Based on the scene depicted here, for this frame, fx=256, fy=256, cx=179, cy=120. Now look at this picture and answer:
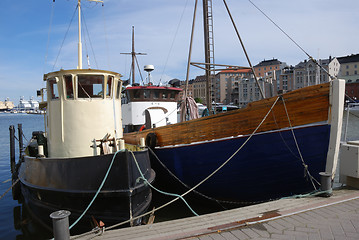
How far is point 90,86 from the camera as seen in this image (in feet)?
23.0

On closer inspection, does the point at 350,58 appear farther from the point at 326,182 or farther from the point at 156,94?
the point at 326,182

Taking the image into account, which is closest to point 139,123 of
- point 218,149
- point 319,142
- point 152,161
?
point 152,161

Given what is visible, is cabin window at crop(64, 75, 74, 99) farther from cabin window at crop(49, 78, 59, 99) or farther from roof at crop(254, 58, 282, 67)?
roof at crop(254, 58, 282, 67)

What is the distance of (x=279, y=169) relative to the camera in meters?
6.34

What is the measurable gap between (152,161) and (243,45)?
5.38 m

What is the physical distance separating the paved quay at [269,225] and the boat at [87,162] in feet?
5.07

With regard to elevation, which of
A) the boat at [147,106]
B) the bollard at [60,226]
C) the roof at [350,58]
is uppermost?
the roof at [350,58]

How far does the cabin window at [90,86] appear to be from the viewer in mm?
6895

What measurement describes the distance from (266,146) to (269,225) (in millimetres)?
2462

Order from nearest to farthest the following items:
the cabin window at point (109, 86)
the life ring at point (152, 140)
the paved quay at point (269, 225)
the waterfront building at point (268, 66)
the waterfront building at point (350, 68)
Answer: the paved quay at point (269, 225)
the cabin window at point (109, 86)
the life ring at point (152, 140)
the waterfront building at point (350, 68)
the waterfront building at point (268, 66)

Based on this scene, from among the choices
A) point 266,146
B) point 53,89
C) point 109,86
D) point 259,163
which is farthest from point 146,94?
point 266,146

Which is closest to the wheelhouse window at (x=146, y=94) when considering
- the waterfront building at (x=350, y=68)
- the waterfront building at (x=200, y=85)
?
the waterfront building at (x=350, y=68)

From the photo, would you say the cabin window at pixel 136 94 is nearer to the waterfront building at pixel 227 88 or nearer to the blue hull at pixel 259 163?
the blue hull at pixel 259 163

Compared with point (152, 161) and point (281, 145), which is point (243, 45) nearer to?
point (281, 145)
